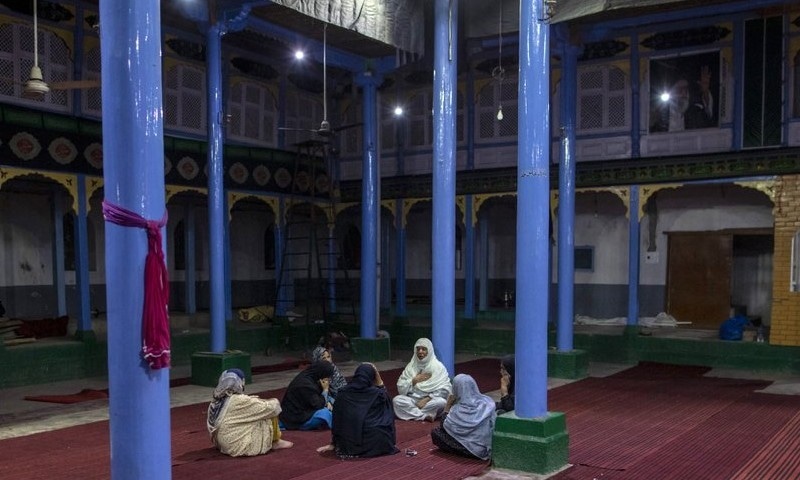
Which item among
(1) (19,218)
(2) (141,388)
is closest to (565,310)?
(2) (141,388)

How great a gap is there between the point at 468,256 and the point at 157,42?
11139 millimetres

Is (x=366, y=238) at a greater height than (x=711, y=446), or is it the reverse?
(x=366, y=238)

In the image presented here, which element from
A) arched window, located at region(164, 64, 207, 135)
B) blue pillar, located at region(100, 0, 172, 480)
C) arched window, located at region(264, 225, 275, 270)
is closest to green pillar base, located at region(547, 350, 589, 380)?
arched window, located at region(164, 64, 207, 135)

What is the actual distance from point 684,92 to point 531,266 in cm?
801

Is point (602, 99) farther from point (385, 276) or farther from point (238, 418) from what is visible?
point (238, 418)

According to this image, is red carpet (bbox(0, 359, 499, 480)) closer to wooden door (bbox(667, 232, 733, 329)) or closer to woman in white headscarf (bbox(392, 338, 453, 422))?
woman in white headscarf (bbox(392, 338, 453, 422))

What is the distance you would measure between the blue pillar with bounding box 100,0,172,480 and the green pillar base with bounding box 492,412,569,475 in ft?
10.4

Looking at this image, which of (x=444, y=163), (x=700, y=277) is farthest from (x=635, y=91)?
(x=444, y=163)

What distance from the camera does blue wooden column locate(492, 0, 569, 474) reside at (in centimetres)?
540

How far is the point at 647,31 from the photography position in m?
12.1

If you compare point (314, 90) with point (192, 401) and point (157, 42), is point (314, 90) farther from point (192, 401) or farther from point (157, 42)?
point (157, 42)

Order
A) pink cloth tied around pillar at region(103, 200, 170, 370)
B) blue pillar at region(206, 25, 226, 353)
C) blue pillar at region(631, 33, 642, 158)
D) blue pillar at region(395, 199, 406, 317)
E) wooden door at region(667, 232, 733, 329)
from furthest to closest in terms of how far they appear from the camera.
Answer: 1. blue pillar at region(395, 199, 406, 317)
2. wooden door at region(667, 232, 733, 329)
3. blue pillar at region(631, 33, 642, 158)
4. blue pillar at region(206, 25, 226, 353)
5. pink cloth tied around pillar at region(103, 200, 170, 370)

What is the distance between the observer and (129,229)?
2.90 metres

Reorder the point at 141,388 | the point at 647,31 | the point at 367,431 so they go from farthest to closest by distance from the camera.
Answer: the point at 647,31
the point at 367,431
the point at 141,388
